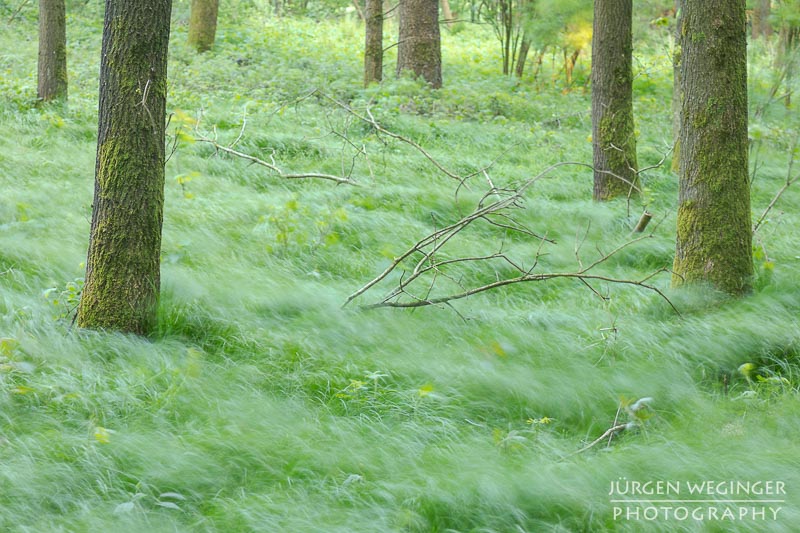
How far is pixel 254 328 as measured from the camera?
4.56 metres

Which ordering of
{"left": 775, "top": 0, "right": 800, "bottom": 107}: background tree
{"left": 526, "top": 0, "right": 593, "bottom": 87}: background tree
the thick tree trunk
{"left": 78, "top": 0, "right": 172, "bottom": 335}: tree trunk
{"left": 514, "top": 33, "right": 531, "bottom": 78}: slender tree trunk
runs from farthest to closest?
1. the thick tree trunk
2. {"left": 514, "top": 33, "right": 531, "bottom": 78}: slender tree trunk
3. {"left": 526, "top": 0, "right": 593, "bottom": 87}: background tree
4. {"left": 775, "top": 0, "right": 800, "bottom": 107}: background tree
5. {"left": 78, "top": 0, "right": 172, "bottom": 335}: tree trunk

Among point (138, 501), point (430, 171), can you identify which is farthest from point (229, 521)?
point (430, 171)

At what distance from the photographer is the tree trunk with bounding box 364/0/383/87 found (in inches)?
472

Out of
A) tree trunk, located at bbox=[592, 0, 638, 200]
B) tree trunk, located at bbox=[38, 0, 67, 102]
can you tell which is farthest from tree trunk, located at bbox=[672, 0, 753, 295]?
tree trunk, located at bbox=[38, 0, 67, 102]

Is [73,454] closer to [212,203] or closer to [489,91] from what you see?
[212,203]

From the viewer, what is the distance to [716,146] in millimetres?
4973

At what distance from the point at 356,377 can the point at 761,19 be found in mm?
18754

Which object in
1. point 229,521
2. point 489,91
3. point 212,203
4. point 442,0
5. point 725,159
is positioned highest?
point 442,0

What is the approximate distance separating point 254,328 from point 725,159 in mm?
3254

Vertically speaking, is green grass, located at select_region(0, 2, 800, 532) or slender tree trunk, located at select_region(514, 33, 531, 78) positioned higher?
slender tree trunk, located at select_region(514, 33, 531, 78)

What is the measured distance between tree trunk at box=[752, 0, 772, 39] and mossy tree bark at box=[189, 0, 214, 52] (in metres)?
12.9

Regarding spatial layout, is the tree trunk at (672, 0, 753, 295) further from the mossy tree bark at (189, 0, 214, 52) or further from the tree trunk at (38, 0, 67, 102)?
the mossy tree bark at (189, 0, 214, 52)

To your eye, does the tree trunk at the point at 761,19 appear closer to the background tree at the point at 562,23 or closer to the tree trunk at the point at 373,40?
the background tree at the point at 562,23

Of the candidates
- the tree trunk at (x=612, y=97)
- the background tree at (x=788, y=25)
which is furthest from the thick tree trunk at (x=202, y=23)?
the background tree at (x=788, y=25)
